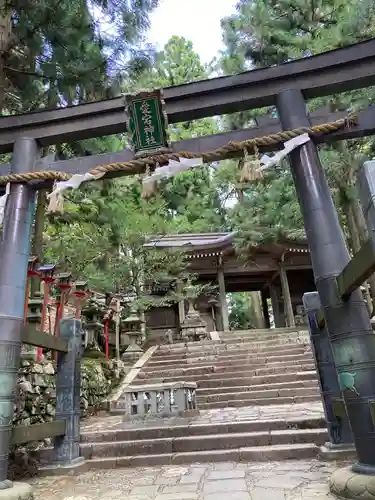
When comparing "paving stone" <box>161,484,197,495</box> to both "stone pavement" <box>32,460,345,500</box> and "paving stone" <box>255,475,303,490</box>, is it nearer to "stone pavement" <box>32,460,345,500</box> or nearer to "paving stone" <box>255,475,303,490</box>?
"stone pavement" <box>32,460,345,500</box>

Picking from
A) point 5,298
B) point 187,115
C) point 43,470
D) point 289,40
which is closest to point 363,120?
point 187,115

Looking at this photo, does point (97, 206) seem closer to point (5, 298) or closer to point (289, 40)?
point (5, 298)

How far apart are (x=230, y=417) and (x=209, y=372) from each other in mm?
3405

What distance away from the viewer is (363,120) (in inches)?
155

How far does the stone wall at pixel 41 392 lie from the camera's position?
5.41 meters

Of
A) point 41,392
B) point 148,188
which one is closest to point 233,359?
point 41,392

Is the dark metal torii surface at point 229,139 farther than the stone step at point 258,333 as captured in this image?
No

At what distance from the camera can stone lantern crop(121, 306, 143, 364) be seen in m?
11.8

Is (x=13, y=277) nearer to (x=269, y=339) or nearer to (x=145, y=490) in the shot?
(x=145, y=490)

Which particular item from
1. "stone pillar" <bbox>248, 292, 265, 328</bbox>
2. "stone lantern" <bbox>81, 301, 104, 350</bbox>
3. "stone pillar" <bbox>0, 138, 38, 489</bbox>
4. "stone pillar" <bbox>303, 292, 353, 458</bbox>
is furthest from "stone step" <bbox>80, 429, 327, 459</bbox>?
"stone pillar" <bbox>248, 292, 265, 328</bbox>

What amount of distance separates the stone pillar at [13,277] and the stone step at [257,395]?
490cm

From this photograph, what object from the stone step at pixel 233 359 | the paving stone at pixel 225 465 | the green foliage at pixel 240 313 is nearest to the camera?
the paving stone at pixel 225 465

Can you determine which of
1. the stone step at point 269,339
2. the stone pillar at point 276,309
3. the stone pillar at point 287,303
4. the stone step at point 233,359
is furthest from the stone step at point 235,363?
the stone pillar at point 276,309

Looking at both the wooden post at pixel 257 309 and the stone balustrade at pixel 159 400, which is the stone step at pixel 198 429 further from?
the wooden post at pixel 257 309
